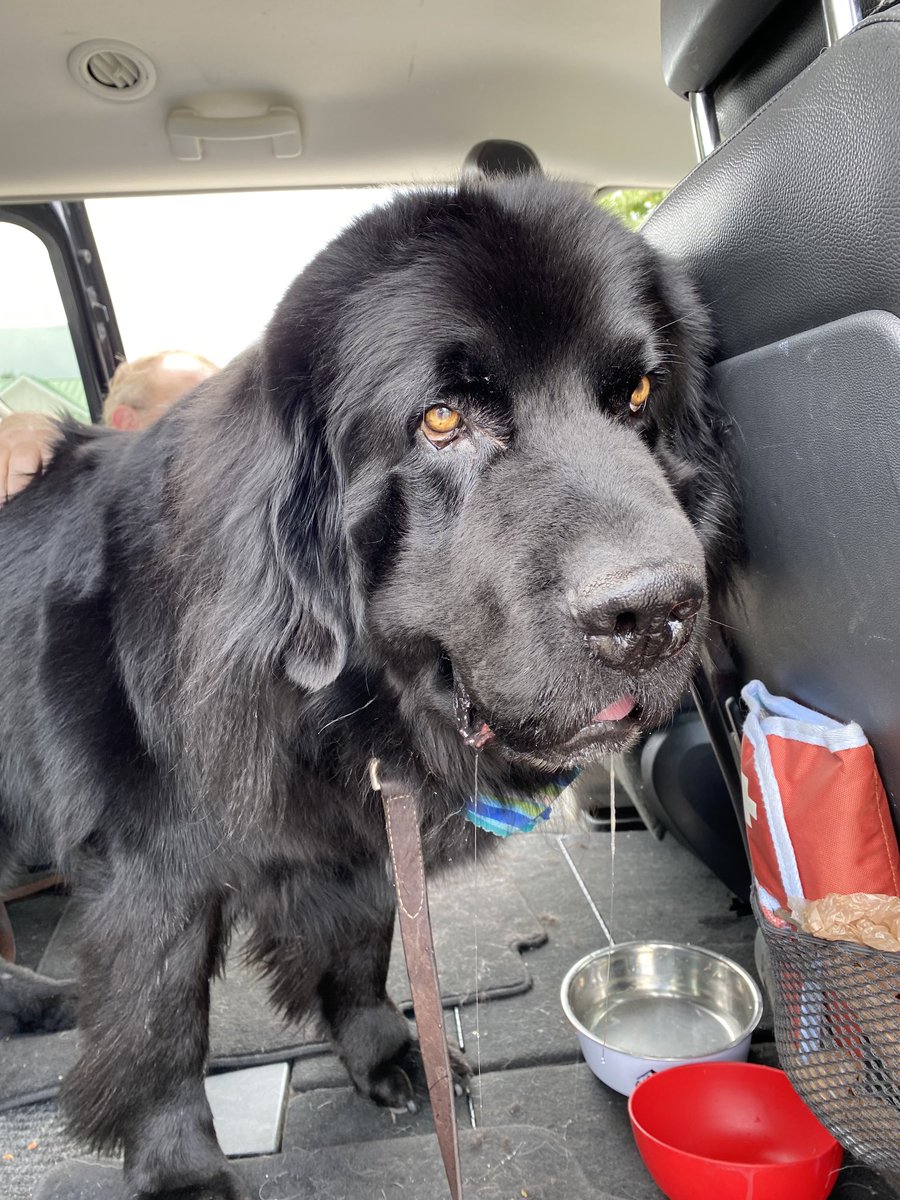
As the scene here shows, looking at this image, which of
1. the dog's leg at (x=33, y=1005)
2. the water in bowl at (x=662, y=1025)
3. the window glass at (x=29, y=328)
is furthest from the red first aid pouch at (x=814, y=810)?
the window glass at (x=29, y=328)

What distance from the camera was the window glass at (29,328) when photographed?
3.07 meters

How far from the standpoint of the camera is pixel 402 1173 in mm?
1524

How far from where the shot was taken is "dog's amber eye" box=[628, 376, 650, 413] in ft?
4.65

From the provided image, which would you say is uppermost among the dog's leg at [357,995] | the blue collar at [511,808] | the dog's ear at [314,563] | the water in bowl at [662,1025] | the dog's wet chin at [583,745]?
the dog's ear at [314,563]

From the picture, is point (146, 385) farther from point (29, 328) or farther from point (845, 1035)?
point (845, 1035)

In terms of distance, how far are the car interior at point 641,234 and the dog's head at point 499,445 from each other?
0.49ft

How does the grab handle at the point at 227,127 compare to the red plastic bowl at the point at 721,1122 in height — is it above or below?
above

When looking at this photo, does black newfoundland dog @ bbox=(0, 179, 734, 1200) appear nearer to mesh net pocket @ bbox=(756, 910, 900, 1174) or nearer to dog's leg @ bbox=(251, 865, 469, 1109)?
dog's leg @ bbox=(251, 865, 469, 1109)

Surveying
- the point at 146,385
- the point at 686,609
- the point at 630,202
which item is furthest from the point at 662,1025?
the point at 630,202

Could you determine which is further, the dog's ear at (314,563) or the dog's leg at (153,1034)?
the dog's leg at (153,1034)

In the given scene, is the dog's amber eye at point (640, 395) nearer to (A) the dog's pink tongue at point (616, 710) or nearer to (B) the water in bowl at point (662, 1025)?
(A) the dog's pink tongue at point (616, 710)

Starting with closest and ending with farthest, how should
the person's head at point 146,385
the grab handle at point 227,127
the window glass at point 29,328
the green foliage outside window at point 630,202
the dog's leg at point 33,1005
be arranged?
the green foliage outside window at point 630,202, the dog's leg at point 33,1005, the grab handle at point 227,127, the person's head at point 146,385, the window glass at point 29,328

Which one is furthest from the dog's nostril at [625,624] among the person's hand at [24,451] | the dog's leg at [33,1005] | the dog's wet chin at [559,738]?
the dog's leg at [33,1005]

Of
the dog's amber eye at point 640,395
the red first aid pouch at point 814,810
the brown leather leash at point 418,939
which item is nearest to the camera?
the red first aid pouch at point 814,810
